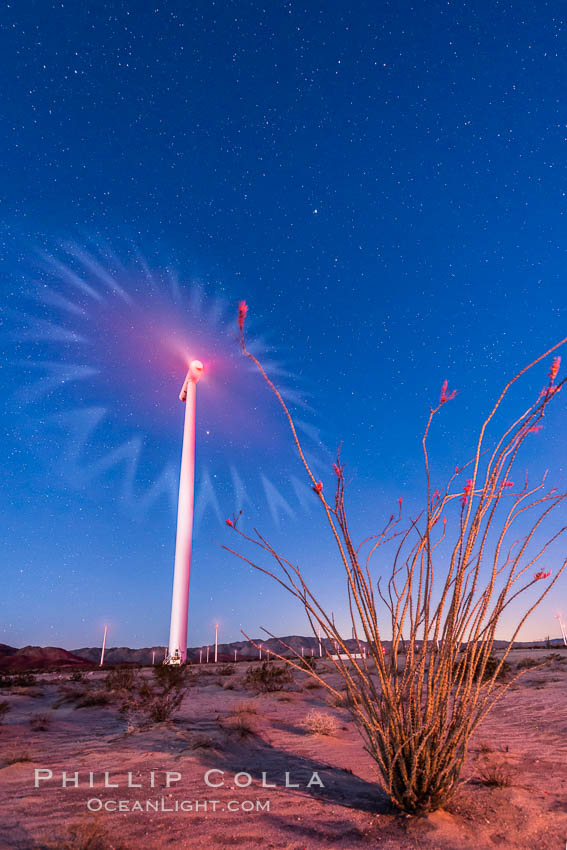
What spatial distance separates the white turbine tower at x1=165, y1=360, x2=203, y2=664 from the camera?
72.9 feet

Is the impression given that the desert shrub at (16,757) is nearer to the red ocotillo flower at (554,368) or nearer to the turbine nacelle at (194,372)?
the red ocotillo flower at (554,368)

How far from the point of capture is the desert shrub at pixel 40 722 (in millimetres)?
7262

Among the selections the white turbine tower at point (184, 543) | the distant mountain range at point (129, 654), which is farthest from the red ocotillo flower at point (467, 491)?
the distant mountain range at point (129, 654)

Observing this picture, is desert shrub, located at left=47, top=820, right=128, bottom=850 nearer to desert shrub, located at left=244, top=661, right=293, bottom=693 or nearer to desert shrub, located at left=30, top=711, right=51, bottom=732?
desert shrub, located at left=30, top=711, right=51, bottom=732

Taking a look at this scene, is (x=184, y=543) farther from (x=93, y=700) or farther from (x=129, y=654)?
(x=129, y=654)

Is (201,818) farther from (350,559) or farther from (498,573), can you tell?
(498,573)

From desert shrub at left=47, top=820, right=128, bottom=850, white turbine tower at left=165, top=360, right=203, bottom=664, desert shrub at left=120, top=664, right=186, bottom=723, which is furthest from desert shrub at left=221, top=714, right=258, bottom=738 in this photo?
white turbine tower at left=165, top=360, right=203, bottom=664

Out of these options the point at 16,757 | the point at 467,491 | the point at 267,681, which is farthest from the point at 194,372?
the point at 467,491

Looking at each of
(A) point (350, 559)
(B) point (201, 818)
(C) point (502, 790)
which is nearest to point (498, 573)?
(A) point (350, 559)

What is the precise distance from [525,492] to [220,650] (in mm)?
76465

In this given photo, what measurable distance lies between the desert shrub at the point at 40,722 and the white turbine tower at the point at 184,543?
12.4m

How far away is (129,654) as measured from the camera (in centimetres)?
6378

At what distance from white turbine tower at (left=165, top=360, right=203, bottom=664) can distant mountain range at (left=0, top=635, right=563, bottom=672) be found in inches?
779

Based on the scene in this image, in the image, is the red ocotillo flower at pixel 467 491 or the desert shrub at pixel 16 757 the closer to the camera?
the red ocotillo flower at pixel 467 491
